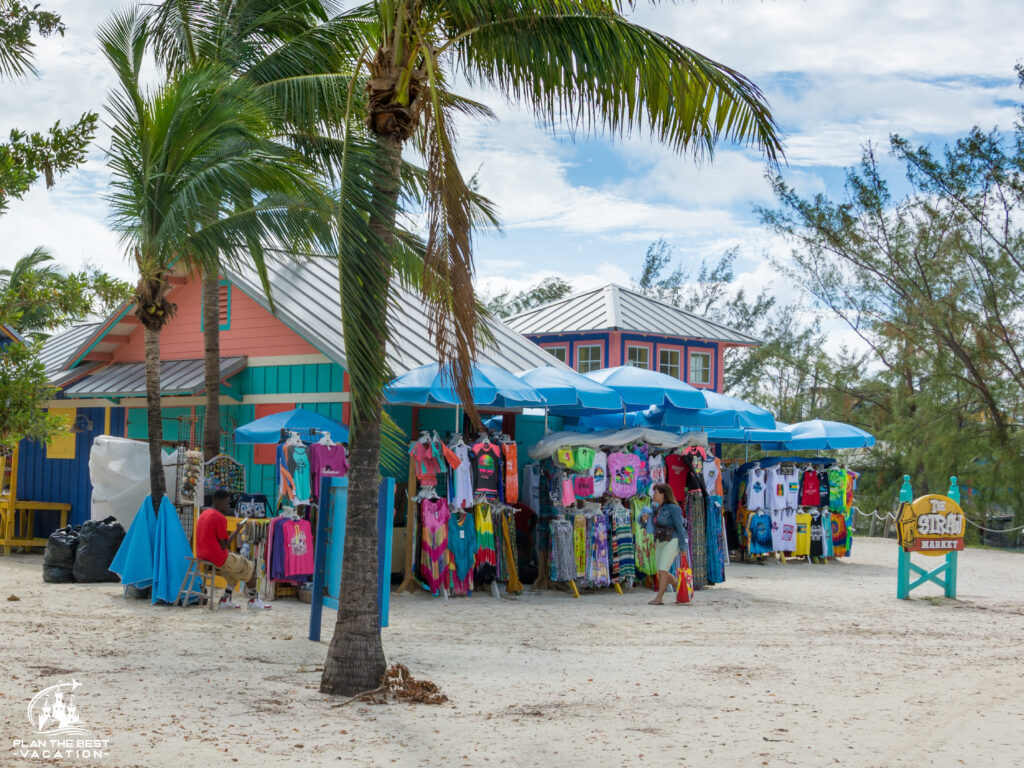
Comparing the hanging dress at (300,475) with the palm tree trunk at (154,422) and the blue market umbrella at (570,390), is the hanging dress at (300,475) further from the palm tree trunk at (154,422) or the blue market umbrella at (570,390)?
the blue market umbrella at (570,390)

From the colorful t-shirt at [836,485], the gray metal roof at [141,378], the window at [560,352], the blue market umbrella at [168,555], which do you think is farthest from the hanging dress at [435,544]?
the window at [560,352]

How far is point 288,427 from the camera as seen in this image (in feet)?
42.8

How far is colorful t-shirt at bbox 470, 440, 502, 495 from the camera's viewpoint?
1312cm

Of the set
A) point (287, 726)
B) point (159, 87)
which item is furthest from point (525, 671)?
point (159, 87)

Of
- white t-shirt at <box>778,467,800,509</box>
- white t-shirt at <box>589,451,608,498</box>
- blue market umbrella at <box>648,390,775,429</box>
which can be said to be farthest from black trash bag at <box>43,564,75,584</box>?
white t-shirt at <box>778,467,800,509</box>

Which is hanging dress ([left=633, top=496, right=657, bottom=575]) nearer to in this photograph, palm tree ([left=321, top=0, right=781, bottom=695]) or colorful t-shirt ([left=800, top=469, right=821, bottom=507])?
colorful t-shirt ([left=800, top=469, right=821, bottom=507])

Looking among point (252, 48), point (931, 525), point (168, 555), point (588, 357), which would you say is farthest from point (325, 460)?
point (588, 357)

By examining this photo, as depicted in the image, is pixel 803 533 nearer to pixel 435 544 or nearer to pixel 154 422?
pixel 435 544

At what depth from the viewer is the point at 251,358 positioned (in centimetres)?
1578

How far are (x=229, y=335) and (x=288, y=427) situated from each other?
3844mm

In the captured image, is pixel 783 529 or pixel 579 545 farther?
pixel 783 529

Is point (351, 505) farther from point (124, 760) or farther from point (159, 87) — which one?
point (159, 87)

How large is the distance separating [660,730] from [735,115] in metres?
4.29

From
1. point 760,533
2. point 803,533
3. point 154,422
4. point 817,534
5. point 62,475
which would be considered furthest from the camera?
point 817,534
